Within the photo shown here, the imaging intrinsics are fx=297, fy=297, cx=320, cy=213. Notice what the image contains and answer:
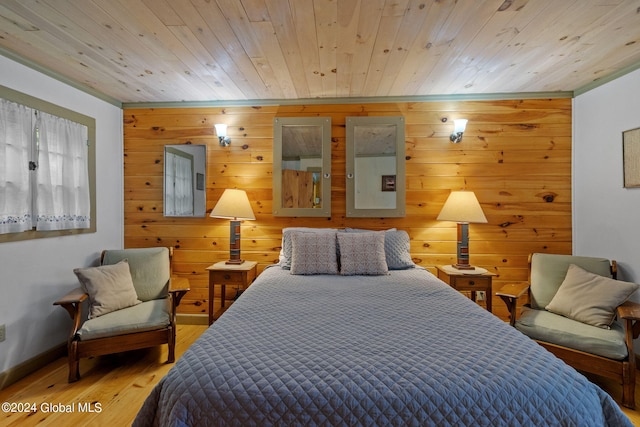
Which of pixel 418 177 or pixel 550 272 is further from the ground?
pixel 418 177

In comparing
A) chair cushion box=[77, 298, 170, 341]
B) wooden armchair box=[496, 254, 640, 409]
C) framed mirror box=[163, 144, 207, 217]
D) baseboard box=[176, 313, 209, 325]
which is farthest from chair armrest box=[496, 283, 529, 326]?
framed mirror box=[163, 144, 207, 217]

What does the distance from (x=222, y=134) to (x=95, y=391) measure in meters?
2.35

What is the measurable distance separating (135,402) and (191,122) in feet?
8.41

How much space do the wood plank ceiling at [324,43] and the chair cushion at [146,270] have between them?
1.56 meters

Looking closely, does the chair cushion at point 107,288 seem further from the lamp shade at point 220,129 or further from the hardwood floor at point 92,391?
the lamp shade at point 220,129

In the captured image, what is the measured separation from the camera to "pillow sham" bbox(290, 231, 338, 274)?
2.49 m

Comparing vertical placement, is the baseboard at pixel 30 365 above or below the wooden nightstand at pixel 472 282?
below

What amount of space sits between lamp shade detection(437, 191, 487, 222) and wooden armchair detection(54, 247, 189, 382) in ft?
7.95

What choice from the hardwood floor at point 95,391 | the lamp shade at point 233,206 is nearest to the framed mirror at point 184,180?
the lamp shade at point 233,206

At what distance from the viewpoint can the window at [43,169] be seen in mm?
2096

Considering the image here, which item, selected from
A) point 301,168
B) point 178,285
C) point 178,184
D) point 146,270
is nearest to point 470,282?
point 301,168

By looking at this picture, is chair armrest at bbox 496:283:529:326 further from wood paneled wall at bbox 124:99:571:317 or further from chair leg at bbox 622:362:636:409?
chair leg at bbox 622:362:636:409

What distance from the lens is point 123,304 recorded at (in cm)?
242

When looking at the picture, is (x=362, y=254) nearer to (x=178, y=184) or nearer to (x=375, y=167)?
(x=375, y=167)
